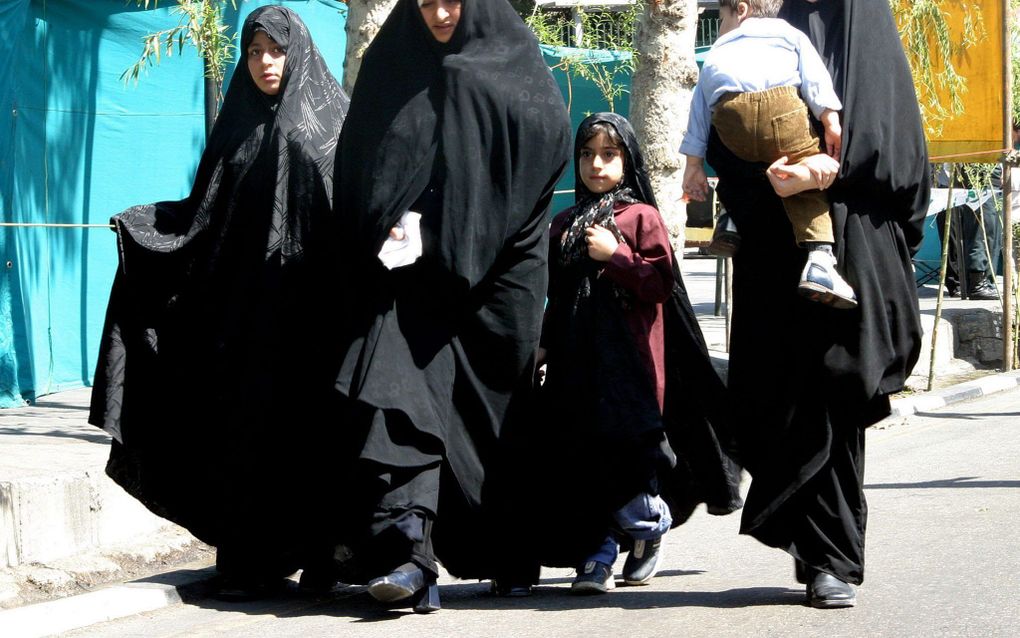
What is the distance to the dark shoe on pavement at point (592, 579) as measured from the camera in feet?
14.4

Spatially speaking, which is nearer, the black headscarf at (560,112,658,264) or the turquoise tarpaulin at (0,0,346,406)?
the black headscarf at (560,112,658,264)

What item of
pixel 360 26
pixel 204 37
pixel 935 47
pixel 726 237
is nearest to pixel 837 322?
pixel 726 237

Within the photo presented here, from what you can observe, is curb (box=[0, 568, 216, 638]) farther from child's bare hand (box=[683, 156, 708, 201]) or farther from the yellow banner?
the yellow banner

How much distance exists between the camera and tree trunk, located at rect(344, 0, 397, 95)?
6668 millimetres

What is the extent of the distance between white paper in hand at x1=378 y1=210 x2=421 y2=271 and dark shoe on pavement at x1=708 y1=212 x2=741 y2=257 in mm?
858

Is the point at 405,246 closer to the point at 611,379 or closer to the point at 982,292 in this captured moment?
the point at 611,379

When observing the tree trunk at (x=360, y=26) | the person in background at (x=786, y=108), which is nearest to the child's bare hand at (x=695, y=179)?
the person in background at (x=786, y=108)

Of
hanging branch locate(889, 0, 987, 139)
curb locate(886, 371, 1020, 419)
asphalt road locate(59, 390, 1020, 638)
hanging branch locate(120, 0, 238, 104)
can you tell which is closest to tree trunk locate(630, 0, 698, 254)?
hanging branch locate(120, 0, 238, 104)

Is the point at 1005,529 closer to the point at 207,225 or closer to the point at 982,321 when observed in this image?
the point at 207,225

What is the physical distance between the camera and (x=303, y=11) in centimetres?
838

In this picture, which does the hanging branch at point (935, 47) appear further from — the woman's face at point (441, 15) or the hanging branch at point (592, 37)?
the woman's face at point (441, 15)

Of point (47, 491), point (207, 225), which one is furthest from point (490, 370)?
point (47, 491)

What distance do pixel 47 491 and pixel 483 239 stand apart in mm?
1802

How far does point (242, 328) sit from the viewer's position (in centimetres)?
452
